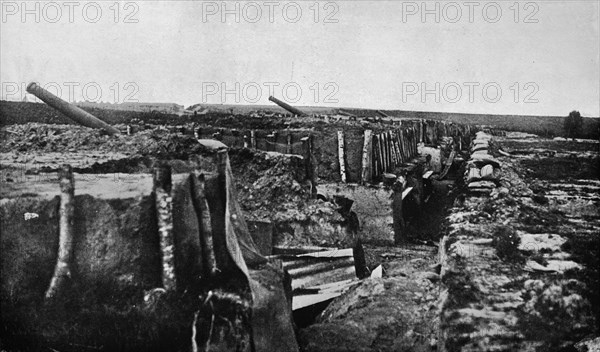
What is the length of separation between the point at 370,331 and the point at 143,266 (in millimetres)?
2436

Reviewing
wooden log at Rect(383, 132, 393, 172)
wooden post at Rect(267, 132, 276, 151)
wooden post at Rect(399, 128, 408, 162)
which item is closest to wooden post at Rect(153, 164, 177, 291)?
wooden post at Rect(267, 132, 276, 151)

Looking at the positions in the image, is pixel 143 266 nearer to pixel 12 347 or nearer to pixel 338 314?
pixel 12 347

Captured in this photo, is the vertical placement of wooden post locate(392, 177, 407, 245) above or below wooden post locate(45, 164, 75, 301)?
below

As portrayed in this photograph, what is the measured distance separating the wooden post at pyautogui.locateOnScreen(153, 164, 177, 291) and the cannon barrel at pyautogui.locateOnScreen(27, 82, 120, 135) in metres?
4.59

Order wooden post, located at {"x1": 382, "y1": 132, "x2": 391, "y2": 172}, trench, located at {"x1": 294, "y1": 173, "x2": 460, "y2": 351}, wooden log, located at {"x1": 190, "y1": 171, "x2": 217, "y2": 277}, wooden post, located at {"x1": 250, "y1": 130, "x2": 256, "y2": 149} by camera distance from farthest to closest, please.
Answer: wooden post, located at {"x1": 382, "y1": 132, "x2": 391, "y2": 172} < wooden post, located at {"x1": 250, "y1": 130, "x2": 256, "y2": 149} < trench, located at {"x1": 294, "y1": 173, "x2": 460, "y2": 351} < wooden log, located at {"x1": 190, "y1": 171, "x2": 217, "y2": 277}

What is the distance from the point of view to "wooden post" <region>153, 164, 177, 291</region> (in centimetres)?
360

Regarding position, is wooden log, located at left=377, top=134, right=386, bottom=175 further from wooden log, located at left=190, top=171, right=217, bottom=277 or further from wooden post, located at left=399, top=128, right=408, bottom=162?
wooden log, located at left=190, top=171, right=217, bottom=277

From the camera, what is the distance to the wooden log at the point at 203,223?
3740 millimetres

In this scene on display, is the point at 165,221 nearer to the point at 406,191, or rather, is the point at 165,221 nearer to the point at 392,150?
the point at 406,191

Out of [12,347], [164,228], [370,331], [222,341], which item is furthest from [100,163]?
[370,331]

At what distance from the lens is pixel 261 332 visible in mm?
3738

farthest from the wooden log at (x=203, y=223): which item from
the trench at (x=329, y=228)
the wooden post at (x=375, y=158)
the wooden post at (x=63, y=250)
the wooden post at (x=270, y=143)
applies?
the wooden post at (x=375, y=158)

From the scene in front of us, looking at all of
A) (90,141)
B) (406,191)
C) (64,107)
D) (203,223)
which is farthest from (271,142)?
(203,223)

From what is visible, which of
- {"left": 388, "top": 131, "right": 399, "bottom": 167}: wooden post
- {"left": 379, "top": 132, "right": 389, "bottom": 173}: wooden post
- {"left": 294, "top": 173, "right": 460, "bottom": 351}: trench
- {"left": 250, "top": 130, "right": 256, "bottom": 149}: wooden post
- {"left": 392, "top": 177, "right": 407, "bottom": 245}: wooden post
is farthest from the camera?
{"left": 388, "top": 131, "right": 399, "bottom": 167}: wooden post
